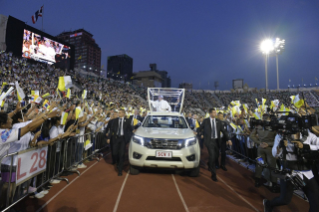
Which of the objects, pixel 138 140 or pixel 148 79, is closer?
pixel 138 140

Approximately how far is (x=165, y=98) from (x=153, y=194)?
808cm

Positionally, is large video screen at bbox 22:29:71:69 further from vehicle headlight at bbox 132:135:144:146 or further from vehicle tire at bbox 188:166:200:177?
vehicle tire at bbox 188:166:200:177

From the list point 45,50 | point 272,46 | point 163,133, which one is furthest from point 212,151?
point 45,50

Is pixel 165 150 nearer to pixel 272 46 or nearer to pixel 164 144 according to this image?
pixel 164 144

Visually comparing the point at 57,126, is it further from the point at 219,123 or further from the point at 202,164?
the point at 202,164

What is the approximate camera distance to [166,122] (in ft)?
22.2

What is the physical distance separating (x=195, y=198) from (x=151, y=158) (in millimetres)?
1444

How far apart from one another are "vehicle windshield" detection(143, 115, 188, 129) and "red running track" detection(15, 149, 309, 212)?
1.46 metres

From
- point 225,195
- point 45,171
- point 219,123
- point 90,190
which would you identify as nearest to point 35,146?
point 45,171

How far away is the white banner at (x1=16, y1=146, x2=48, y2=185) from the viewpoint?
3158 mm

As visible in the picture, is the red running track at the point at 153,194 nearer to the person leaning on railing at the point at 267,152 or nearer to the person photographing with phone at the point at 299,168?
the person leaning on railing at the point at 267,152

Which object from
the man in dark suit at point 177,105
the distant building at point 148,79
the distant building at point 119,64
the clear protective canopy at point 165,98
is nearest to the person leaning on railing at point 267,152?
the clear protective canopy at point 165,98

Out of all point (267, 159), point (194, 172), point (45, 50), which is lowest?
point (194, 172)

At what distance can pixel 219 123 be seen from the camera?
18.8ft
